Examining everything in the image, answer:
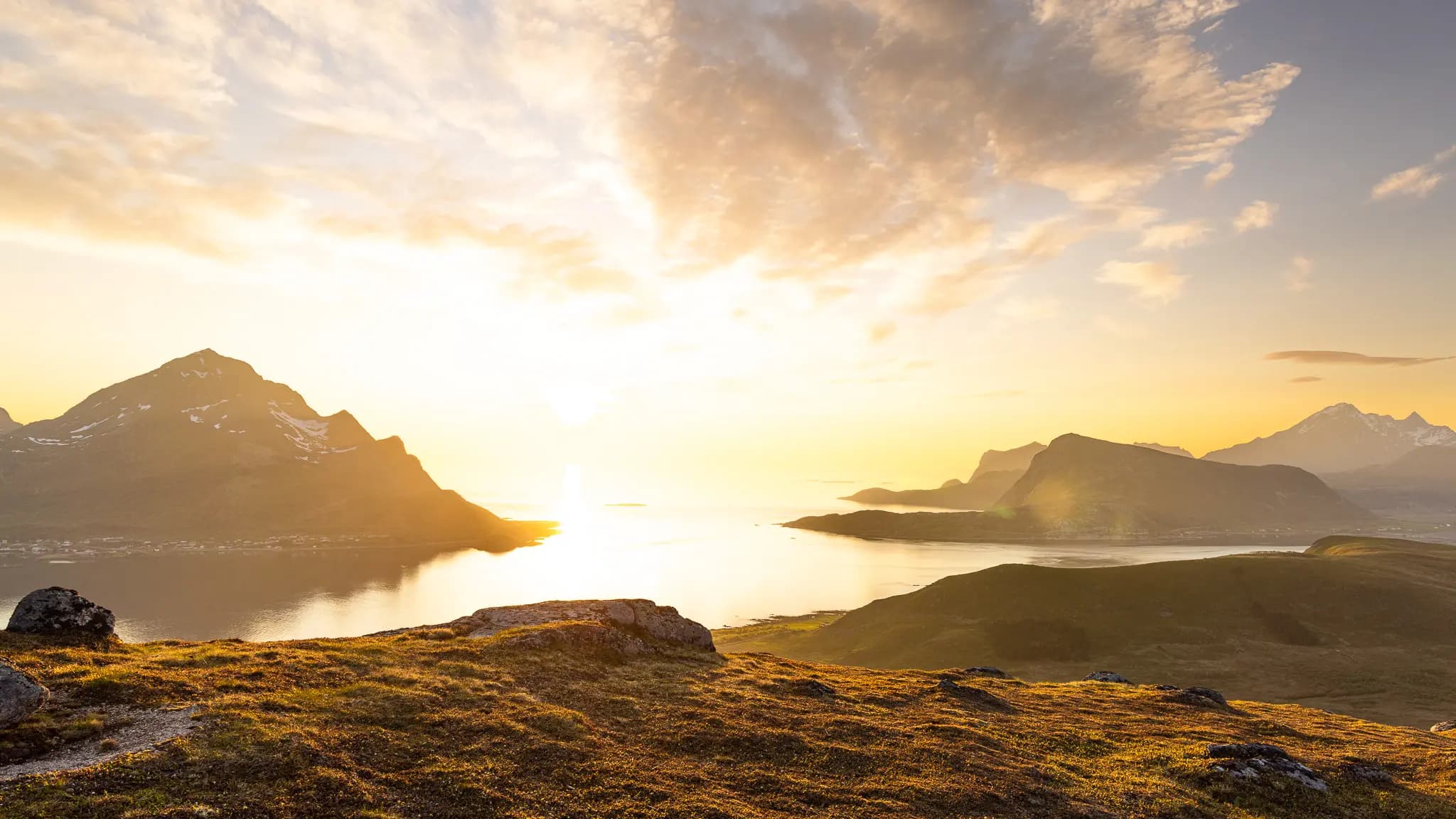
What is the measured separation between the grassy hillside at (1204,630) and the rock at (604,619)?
208 ft

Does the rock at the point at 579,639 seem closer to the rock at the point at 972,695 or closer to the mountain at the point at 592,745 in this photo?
the mountain at the point at 592,745

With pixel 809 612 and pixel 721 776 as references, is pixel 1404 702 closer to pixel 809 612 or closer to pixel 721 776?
pixel 721 776

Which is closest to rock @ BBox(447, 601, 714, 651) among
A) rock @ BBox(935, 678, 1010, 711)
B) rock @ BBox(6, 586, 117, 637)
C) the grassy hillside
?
rock @ BBox(935, 678, 1010, 711)

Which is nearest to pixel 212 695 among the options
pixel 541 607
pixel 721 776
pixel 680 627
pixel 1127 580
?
pixel 721 776

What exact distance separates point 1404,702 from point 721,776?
96620 mm

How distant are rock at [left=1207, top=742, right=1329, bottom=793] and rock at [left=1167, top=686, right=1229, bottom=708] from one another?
61.4 feet

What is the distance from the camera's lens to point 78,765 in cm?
1903

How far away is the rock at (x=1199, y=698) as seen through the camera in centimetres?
5066

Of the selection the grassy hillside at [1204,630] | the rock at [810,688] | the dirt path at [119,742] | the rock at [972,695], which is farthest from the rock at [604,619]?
the grassy hillside at [1204,630]

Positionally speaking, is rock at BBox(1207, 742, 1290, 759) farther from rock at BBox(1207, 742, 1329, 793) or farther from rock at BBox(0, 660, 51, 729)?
rock at BBox(0, 660, 51, 729)

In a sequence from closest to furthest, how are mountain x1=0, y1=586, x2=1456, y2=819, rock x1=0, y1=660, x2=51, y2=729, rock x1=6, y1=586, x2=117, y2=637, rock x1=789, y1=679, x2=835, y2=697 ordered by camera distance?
mountain x1=0, y1=586, x2=1456, y2=819
rock x1=0, y1=660, x2=51, y2=729
rock x1=6, y1=586, x2=117, y2=637
rock x1=789, y1=679, x2=835, y2=697

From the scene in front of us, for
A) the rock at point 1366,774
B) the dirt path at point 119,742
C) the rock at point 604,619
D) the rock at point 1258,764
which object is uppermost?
the dirt path at point 119,742

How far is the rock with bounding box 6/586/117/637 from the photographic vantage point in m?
31.8

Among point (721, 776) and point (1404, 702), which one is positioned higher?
point (721, 776)
